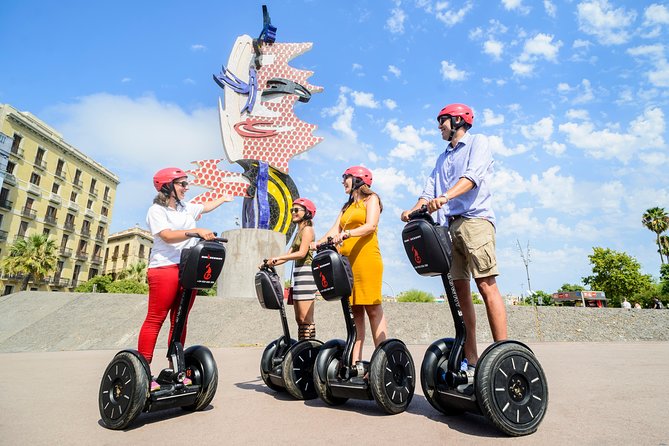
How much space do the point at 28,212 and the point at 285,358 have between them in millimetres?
40297

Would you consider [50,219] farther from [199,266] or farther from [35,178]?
[199,266]

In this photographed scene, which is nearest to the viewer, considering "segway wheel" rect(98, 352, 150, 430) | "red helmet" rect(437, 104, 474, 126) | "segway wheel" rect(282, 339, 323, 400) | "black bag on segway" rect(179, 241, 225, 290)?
"segway wheel" rect(98, 352, 150, 430)

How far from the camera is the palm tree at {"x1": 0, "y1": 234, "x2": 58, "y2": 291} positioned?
101ft

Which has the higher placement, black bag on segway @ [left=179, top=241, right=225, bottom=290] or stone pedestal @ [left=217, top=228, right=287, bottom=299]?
stone pedestal @ [left=217, top=228, right=287, bottom=299]

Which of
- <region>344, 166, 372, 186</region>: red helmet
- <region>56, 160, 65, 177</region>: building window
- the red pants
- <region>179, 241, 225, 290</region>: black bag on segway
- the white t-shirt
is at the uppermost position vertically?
<region>56, 160, 65, 177</region>: building window

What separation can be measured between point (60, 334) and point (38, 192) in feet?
107

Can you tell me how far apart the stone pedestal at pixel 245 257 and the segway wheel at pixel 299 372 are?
1172cm

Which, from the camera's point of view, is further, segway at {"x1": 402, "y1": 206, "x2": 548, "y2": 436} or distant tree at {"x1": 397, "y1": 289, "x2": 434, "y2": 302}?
distant tree at {"x1": 397, "y1": 289, "x2": 434, "y2": 302}

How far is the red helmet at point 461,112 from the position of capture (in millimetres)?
2861

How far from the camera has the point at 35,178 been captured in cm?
3459

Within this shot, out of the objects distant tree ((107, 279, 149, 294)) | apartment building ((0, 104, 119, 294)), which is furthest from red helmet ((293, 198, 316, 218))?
apartment building ((0, 104, 119, 294))

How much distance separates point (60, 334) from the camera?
9.38 metres

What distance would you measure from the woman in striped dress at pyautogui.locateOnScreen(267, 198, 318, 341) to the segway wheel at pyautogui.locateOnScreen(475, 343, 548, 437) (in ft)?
6.30

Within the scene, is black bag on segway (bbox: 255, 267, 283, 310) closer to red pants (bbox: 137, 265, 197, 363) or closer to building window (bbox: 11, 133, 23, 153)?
red pants (bbox: 137, 265, 197, 363)
